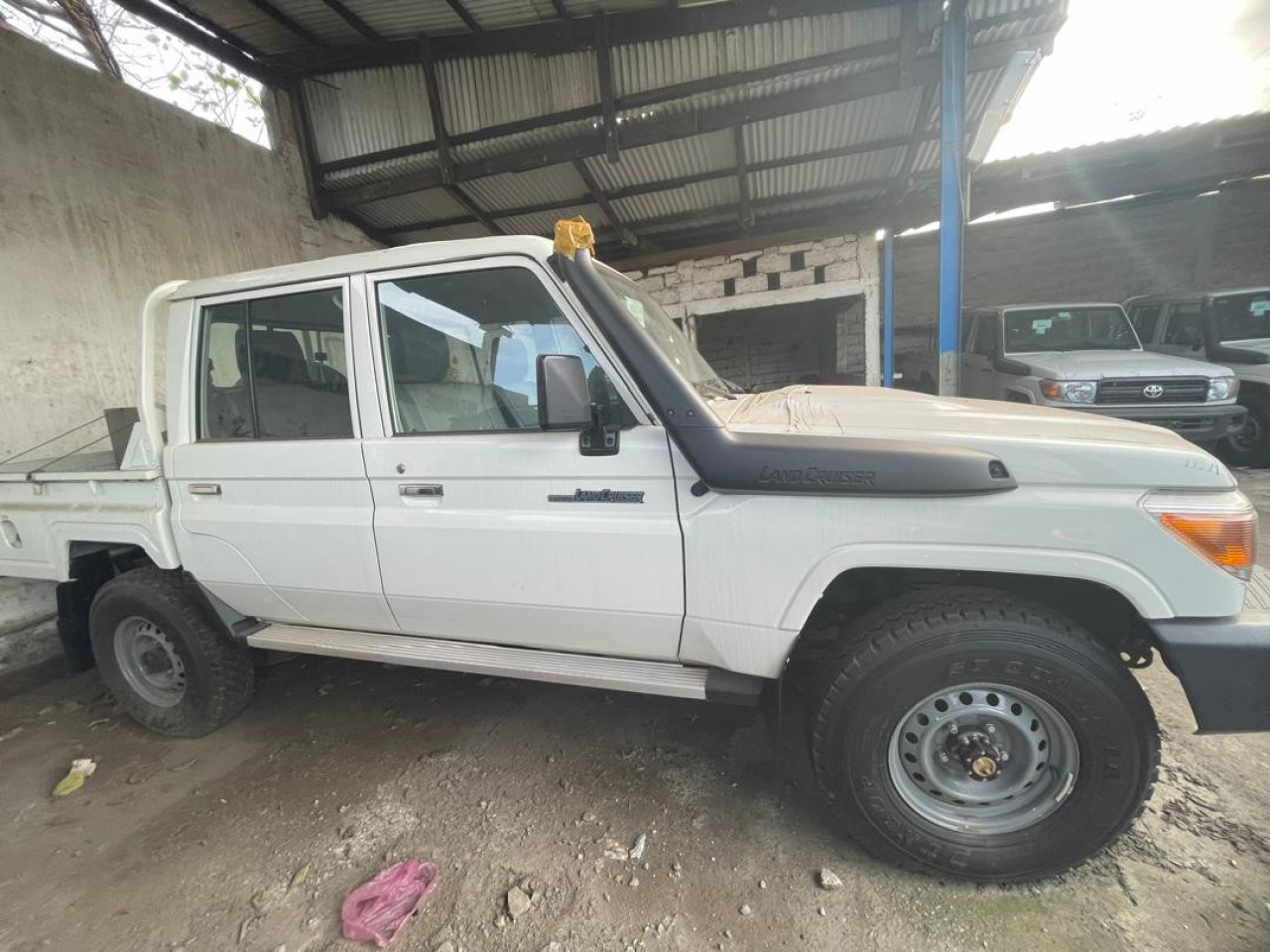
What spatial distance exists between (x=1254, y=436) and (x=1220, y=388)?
1.86 meters

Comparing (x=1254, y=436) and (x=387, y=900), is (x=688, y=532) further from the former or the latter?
(x=1254, y=436)

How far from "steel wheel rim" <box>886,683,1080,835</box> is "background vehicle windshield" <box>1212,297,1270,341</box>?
824cm

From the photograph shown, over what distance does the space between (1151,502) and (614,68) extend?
548 centimetres

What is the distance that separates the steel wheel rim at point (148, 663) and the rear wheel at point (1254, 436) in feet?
33.7

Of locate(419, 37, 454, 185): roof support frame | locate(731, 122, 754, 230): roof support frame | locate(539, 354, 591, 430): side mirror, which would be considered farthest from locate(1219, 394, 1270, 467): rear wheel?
locate(419, 37, 454, 185): roof support frame

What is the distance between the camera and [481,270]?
6.44ft

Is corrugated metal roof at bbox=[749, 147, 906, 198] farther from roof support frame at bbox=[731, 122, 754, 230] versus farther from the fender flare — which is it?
the fender flare

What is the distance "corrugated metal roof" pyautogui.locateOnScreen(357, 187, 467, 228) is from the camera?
6656mm

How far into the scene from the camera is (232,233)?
5504 millimetres

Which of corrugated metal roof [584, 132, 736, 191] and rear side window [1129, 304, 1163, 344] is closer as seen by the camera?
corrugated metal roof [584, 132, 736, 191]

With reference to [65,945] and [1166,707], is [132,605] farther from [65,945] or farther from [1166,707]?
[1166,707]

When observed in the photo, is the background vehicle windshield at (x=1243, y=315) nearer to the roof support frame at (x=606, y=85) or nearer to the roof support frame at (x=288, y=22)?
the roof support frame at (x=606, y=85)

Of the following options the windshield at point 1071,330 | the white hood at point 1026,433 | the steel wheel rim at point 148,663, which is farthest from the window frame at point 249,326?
the windshield at point 1071,330

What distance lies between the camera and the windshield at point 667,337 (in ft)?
6.73
